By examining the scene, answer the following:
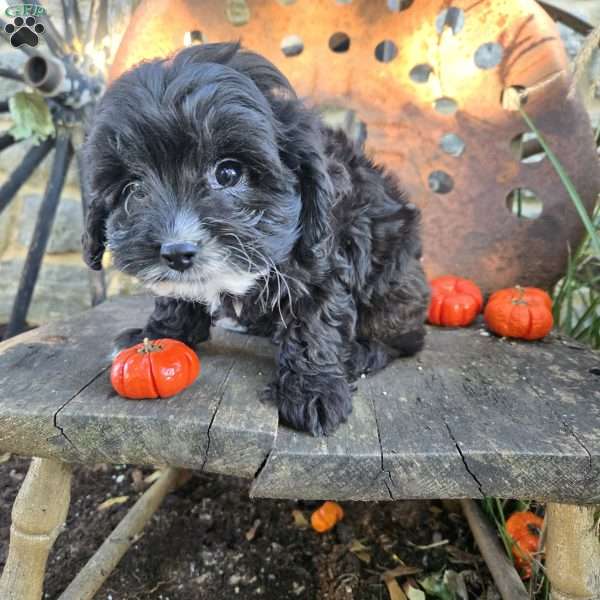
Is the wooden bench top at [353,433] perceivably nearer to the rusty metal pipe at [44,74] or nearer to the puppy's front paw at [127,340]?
the puppy's front paw at [127,340]

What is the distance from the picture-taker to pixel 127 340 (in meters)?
1.65

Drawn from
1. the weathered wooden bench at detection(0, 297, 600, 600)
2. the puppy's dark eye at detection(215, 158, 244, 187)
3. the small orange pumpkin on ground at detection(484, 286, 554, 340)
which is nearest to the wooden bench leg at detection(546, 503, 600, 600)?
→ the weathered wooden bench at detection(0, 297, 600, 600)

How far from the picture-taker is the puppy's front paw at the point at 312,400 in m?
1.24

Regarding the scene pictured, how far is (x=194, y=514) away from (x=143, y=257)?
148cm

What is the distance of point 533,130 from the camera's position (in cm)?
199

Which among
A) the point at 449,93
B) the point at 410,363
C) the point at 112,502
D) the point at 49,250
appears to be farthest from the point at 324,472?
the point at 49,250

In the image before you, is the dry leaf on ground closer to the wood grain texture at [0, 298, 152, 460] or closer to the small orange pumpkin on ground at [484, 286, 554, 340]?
the wood grain texture at [0, 298, 152, 460]

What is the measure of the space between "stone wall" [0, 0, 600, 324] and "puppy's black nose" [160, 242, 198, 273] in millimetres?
2378

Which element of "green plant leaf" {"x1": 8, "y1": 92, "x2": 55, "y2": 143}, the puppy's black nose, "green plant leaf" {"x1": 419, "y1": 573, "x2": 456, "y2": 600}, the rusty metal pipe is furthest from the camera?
"green plant leaf" {"x1": 8, "y1": 92, "x2": 55, "y2": 143}

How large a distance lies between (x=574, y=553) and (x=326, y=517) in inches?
39.5

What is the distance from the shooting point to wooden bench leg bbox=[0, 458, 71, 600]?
4.73ft

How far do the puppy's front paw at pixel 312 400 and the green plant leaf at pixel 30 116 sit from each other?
1.84 m

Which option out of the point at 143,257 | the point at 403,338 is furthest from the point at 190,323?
the point at 403,338

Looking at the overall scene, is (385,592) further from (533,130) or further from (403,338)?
(533,130)
